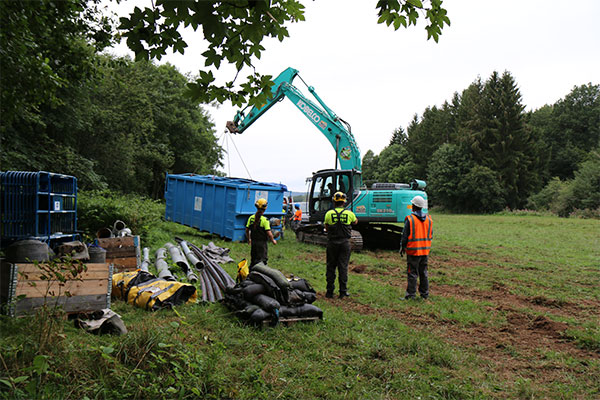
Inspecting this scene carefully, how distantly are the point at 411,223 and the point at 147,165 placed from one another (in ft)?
94.2

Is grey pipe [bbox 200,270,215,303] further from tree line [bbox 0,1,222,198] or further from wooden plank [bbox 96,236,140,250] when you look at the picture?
tree line [bbox 0,1,222,198]

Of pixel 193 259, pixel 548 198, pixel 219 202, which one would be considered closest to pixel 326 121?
pixel 219 202

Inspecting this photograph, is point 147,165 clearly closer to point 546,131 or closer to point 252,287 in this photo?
point 252,287

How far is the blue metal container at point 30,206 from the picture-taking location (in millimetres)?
6891

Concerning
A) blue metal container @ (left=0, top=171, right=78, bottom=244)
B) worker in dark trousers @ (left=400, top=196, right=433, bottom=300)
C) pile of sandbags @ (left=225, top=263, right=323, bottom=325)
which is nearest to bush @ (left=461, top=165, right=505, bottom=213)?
worker in dark trousers @ (left=400, top=196, right=433, bottom=300)

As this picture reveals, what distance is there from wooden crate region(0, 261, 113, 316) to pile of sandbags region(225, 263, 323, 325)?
166 centimetres

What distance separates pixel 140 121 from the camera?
25.7 metres

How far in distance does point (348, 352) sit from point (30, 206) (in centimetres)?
594

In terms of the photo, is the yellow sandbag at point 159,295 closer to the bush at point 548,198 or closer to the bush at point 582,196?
the bush at point 582,196

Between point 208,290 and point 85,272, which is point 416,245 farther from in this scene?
point 85,272

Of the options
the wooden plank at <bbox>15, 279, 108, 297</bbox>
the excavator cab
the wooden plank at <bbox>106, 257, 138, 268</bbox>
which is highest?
the excavator cab

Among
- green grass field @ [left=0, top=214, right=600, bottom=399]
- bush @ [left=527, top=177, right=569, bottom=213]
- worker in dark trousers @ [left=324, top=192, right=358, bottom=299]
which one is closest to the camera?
green grass field @ [left=0, top=214, right=600, bottom=399]

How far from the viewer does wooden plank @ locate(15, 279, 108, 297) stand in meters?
4.60

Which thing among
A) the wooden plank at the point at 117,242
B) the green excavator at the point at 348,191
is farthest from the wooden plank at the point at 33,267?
the green excavator at the point at 348,191
